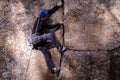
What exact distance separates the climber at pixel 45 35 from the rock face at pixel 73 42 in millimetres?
160

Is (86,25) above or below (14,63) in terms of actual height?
above

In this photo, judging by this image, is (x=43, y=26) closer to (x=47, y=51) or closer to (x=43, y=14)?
(x=43, y=14)

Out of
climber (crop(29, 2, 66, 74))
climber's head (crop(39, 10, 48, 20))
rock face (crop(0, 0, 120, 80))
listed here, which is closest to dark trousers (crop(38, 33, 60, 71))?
climber (crop(29, 2, 66, 74))

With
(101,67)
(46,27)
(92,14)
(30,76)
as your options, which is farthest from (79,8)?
(30,76)

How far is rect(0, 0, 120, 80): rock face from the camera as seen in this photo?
6.81m

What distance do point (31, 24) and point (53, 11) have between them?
2.32 feet

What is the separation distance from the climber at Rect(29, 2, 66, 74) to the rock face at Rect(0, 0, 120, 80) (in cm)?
16

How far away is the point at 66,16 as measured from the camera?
24.0 feet

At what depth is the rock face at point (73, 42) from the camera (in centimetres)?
681

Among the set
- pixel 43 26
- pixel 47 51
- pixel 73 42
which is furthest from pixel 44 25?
pixel 73 42

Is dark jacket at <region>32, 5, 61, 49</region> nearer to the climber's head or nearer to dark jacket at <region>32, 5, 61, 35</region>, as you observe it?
dark jacket at <region>32, 5, 61, 35</region>

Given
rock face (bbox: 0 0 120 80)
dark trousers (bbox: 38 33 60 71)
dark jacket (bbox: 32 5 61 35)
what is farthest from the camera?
dark jacket (bbox: 32 5 61 35)

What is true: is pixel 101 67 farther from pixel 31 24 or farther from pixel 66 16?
pixel 31 24

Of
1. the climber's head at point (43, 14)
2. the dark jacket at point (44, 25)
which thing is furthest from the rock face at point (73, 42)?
the climber's head at point (43, 14)
